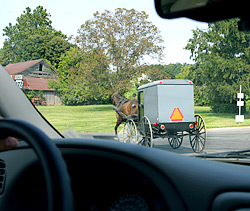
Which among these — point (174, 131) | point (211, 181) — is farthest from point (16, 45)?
point (174, 131)

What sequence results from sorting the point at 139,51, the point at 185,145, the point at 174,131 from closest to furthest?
the point at 174,131 → the point at 185,145 → the point at 139,51

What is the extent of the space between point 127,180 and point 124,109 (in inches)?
381

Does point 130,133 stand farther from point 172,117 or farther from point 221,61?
point 221,61

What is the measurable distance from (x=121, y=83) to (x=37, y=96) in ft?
26.0

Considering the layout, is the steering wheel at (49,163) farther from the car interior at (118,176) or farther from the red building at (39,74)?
the red building at (39,74)

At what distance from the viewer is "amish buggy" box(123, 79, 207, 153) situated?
770 centimetres

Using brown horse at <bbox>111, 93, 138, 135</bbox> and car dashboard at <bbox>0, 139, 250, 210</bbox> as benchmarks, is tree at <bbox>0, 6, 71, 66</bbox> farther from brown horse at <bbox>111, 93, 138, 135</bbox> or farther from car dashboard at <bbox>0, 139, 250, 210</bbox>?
brown horse at <bbox>111, 93, 138, 135</bbox>

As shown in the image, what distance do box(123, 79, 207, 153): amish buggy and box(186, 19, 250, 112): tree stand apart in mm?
1554

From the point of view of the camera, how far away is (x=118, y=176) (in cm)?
132

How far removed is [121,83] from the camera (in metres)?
11.4

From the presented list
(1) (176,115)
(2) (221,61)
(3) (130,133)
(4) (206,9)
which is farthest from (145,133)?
(4) (206,9)

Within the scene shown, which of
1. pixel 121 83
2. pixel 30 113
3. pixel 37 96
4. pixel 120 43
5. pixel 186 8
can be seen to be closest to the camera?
pixel 186 8

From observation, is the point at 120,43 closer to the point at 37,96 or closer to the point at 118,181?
the point at 37,96

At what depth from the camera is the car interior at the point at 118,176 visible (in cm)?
82
